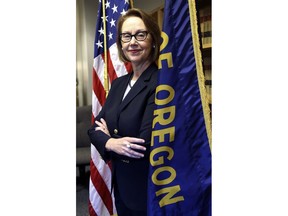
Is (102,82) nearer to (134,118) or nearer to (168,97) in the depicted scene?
(134,118)

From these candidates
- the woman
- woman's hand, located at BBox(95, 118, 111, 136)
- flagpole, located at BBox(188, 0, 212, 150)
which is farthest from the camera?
woman's hand, located at BBox(95, 118, 111, 136)

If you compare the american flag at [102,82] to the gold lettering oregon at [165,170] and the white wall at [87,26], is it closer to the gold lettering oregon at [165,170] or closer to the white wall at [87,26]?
the gold lettering oregon at [165,170]

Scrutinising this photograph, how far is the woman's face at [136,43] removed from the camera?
1182 millimetres

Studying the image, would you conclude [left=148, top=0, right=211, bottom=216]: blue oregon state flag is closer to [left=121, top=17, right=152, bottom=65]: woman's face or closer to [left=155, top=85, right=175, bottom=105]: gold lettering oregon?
[left=155, top=85, right=175, bottom=105]: gold lettering oregon

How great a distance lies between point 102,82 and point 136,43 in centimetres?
66

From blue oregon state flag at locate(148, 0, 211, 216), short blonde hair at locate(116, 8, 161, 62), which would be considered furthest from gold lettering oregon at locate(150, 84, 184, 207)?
short blonde hair at locate(116, 8, 161, 62)

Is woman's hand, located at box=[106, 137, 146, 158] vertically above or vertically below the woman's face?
below

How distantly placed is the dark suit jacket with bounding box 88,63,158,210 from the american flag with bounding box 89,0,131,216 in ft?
1.41

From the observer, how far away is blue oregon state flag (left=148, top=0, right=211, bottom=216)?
105 cm

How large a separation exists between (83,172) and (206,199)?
2.21 meters

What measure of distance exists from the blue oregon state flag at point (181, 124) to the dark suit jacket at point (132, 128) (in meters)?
0.09

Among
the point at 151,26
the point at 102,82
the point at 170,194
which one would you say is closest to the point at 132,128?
the point at 170,194

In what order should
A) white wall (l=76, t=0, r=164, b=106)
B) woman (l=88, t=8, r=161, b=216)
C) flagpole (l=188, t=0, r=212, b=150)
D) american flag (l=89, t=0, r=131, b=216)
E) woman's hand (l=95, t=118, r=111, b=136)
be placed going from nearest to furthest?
flagpole (l=188, t=0, r=212, b=150), woman (l=88, t=8, r=161, b=216), woman's hand (l=95, t=118, r=111, b=136), american flag (l=89, t=0, r=131, b=216), white wall (l=76, t=0, r=164, b=106)
